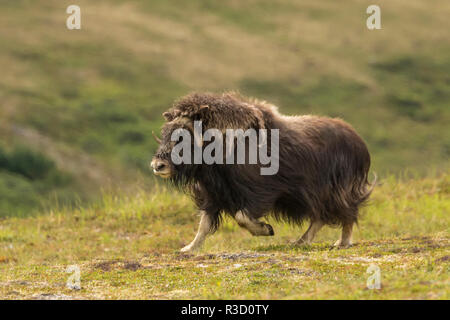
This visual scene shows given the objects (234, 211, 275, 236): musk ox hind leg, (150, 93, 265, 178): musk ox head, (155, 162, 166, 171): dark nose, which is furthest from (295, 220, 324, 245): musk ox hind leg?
(155, 162, 166, 171): dark nose

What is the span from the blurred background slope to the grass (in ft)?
18.7

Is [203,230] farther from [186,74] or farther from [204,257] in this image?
[186,74]

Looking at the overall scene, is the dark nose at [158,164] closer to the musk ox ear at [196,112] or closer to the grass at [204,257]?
the musk ox ear at [196,112]

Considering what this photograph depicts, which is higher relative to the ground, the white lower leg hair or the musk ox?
the musk ox

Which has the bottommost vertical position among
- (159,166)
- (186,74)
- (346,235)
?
(346,235)

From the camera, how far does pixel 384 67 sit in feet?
70.4

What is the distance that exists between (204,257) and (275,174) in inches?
34.7

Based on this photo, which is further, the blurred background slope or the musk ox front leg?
the blurred background slope

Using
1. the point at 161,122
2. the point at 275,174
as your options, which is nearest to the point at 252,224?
the point at 275,174

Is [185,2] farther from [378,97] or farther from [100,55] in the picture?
[378,97]

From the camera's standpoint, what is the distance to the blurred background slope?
16281 mm

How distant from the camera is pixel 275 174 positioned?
5980 mm

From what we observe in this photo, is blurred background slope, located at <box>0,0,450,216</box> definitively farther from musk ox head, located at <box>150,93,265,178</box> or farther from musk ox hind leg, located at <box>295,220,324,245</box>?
musk ox head, located at <box>150,93,265,178</box>
